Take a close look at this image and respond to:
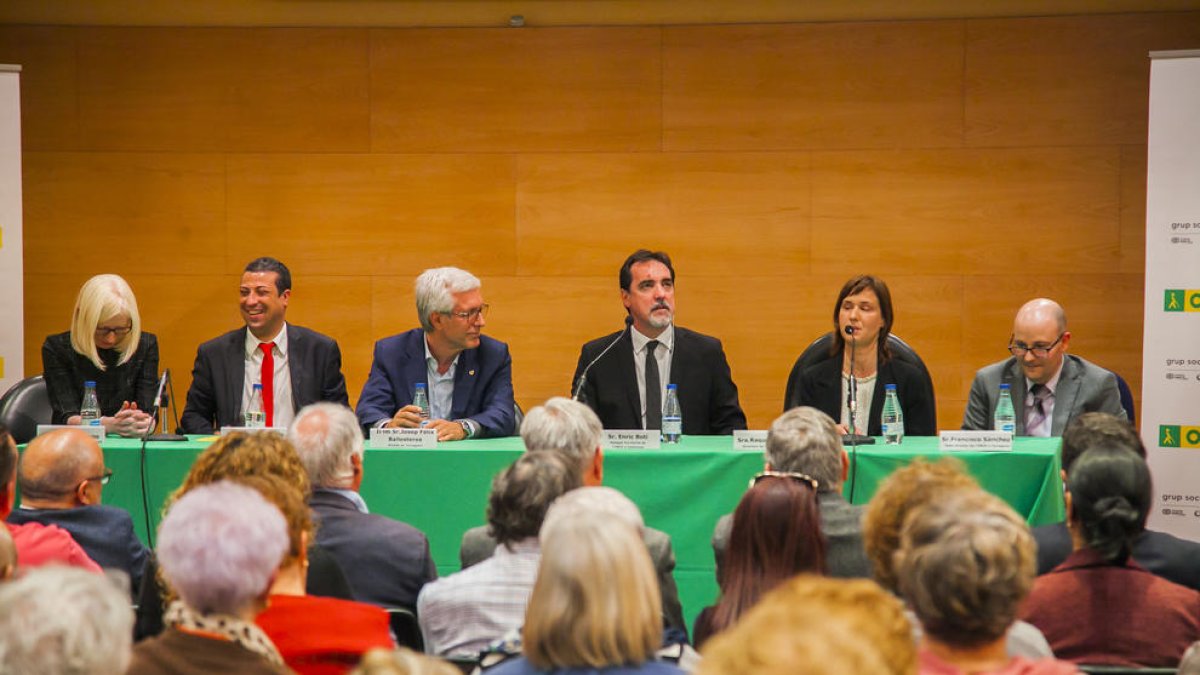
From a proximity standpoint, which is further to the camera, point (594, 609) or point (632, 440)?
point (632, 440)

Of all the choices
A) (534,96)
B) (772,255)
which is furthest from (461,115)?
(772,255)

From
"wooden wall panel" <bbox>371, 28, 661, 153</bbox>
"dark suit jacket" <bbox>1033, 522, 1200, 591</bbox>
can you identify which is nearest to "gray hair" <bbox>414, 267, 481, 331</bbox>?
"wooden wall panel" <bbox>371, 28, 661, 153</bbox>

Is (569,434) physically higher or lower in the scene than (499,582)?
higher

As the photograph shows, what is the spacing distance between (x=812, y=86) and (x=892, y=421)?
8.90 feet

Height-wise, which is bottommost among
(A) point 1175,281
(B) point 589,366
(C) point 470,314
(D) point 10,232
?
(B) point 589,366

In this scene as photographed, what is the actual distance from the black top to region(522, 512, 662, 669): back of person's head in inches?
139

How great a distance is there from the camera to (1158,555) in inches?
112

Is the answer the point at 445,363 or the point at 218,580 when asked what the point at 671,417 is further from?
the point at 218,580

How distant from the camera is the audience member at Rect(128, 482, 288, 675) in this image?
6.46ft

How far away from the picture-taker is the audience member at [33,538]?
2904 mm

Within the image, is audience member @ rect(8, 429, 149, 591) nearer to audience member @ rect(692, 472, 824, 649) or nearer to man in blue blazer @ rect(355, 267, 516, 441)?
audience member @ rect(692, 472, 824, 649)

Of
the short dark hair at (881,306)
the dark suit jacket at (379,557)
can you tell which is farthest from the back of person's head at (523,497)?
the short dark hair at (881,306)

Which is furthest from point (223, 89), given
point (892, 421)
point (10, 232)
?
point (892, 421)

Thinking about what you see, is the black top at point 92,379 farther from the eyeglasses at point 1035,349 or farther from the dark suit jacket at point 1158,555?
the dark suit jacket at point 1158,555
